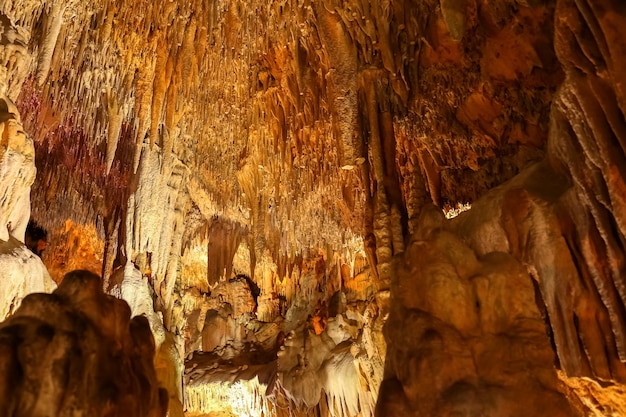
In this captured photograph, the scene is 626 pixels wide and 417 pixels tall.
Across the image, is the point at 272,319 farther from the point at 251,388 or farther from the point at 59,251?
the point at 59,251

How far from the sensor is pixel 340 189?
8.16 metres

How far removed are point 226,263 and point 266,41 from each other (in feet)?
19.7

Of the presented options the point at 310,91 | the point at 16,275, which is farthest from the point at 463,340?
the point at 310,91

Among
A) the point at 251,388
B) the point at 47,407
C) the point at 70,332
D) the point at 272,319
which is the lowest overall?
the point at 47,407

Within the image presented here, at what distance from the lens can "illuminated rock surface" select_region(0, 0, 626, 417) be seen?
118 inches

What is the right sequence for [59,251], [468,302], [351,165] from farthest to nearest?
[59,251] → [351,165] → [468,302]

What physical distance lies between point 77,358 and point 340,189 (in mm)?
5948

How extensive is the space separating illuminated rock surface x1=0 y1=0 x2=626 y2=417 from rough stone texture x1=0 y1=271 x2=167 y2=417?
4.13ft

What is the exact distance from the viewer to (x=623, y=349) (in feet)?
10.2

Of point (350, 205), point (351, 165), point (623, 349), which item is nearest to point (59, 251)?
point (350, 205)

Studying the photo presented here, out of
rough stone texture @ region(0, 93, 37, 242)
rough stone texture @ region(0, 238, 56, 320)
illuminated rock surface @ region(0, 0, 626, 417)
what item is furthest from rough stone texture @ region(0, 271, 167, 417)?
rough stone texture @ region(0, 93, 37, 242)

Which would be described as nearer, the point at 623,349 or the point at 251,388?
the point at 623,349

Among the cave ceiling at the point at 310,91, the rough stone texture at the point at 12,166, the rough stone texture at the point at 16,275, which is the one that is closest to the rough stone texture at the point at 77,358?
the rough stone texture at the point at 16,275

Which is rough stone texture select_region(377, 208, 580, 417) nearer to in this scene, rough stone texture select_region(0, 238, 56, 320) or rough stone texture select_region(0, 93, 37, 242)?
rough stone texture select_region(0, 238, 56, 320)
